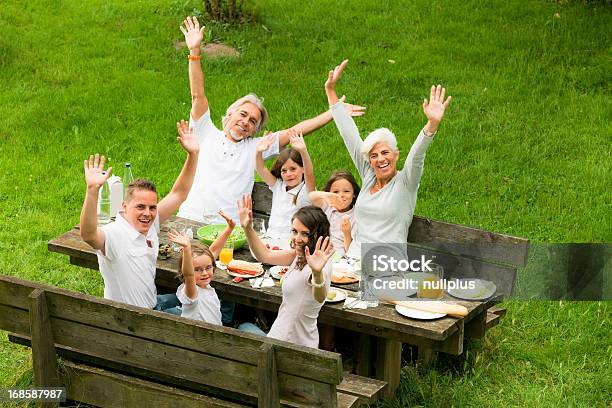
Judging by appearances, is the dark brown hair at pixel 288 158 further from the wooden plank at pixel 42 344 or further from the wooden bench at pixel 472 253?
the wooden plank at pixel 42 344

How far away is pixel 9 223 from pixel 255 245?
3.27 meters

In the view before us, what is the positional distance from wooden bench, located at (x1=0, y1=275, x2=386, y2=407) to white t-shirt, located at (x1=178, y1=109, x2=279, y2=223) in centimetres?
191

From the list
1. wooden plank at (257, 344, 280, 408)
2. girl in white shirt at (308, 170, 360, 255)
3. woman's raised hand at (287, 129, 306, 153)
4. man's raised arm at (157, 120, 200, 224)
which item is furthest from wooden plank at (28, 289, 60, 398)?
woman's raised hand at (287, 129, 306, 153)

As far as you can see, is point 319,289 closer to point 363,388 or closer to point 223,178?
point 363,388

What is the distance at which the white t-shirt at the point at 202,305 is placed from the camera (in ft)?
21.0

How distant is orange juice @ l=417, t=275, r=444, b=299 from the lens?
6355 mm

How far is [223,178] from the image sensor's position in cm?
792

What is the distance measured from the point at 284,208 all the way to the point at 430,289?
5.23 ft

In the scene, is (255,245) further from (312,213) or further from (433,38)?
(433,38)

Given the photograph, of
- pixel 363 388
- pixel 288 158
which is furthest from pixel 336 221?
pixel 363 388

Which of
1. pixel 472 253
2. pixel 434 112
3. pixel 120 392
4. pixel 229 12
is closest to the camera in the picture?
pixel 120 392

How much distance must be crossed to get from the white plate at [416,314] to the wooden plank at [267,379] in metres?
1.02

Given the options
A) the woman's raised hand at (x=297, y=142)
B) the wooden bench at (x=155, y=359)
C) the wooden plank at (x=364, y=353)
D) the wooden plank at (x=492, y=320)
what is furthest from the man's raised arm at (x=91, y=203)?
the wooden plank at (x=492, y=320)

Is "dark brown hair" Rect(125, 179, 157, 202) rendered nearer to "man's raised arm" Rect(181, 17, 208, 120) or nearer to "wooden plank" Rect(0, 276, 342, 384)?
"wooden plank" Rect(0, 276, 342, 384)
